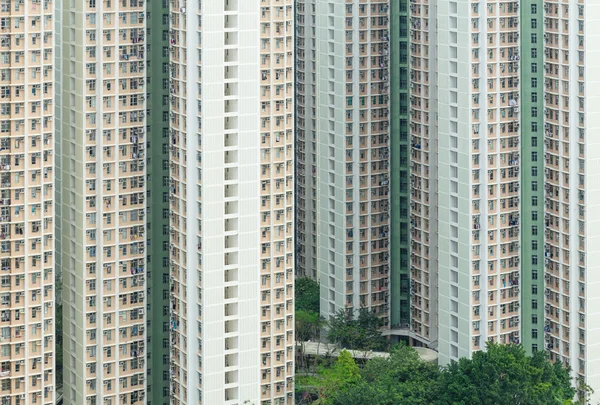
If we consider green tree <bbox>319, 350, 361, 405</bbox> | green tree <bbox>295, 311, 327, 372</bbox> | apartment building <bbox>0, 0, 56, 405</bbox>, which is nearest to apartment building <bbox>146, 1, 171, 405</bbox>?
apartment building <bbox>0, 0, 56, 405</bbox>

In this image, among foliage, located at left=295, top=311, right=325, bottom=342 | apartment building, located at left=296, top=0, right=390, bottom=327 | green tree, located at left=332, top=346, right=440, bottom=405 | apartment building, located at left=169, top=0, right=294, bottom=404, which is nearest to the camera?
apartment building, located at left=169, top=0, right=294, bottom=404

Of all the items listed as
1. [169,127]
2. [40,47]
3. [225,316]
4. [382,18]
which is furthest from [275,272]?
[382,18]

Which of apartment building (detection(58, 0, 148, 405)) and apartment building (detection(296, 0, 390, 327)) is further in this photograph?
apartment building (detection(296, 0, 390, 327))

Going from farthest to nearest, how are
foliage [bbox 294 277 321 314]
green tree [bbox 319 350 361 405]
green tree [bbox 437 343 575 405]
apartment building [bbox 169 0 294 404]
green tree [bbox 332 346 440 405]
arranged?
foliage [bbox 294 277 321 314] → green tree [bbox 319 350 361 405] → green tree [bbox 332 346 440 405] → green tree [bbox 437 343 575 405] → apartment building [bbox 169 0 294 404]

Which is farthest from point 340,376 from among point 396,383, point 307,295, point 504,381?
point 307,295

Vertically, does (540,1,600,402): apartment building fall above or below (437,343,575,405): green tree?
above

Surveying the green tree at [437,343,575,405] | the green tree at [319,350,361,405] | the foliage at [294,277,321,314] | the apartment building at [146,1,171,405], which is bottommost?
the green tree at [319,350,361,405]

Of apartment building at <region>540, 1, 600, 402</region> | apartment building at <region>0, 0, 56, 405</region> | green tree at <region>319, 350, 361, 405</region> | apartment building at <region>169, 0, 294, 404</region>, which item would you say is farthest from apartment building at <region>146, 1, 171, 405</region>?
apartment building at <region>540, 1, 600, 402</region>

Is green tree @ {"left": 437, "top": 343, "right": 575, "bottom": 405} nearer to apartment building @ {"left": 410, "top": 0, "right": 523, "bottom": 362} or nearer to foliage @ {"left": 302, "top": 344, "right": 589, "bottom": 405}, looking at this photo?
foliage @ {"left": 302, "top": 344, "right": 589, "bottom": 405}

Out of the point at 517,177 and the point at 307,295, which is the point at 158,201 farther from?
the point at 307,295
